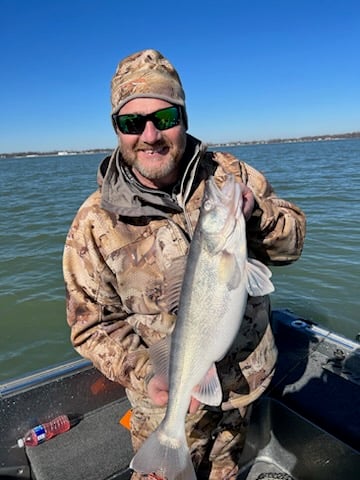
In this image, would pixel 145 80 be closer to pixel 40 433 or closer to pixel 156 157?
pixel 156 157

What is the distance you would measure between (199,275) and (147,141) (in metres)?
1.07

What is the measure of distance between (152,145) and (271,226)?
0.97 m

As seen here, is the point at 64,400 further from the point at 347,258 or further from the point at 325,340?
the point at 347,258

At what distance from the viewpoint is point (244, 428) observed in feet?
11.6

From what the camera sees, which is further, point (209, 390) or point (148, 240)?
point (148, 240)

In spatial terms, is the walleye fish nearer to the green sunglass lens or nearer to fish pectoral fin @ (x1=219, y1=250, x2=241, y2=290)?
fish pectoral fin @ (x1=219, y1=250, x2=241, y2=290)

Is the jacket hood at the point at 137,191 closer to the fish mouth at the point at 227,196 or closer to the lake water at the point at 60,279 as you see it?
the fish mouth at the point at 227,196

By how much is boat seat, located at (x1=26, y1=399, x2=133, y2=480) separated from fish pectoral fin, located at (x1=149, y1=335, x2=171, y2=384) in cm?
181

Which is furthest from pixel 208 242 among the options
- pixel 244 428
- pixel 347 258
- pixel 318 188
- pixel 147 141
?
pixel 318 188

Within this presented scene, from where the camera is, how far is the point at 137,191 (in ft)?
9.86

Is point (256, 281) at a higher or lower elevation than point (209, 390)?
higher

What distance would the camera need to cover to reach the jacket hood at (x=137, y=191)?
2.95 meters

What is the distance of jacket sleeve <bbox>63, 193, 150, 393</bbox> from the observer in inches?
119

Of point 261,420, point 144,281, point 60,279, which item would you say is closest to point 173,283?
point 144,281
